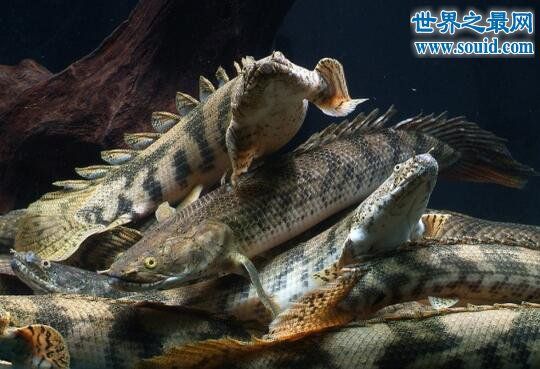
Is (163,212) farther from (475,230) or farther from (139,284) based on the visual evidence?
(475,230)

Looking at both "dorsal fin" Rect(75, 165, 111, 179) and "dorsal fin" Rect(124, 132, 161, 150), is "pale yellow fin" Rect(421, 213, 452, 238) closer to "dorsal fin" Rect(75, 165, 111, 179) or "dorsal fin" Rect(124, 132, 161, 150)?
"dorsal fin" Rect(124, 132, 161, 150)

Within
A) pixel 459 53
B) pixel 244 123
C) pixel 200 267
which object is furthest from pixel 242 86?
pixel 459 53

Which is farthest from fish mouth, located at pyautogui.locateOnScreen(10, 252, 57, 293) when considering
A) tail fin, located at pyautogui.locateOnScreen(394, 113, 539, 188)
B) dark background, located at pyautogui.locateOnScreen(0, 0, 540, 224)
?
dark background, located at pyautogui.locateOnScreen(0, 0, 540, 224)

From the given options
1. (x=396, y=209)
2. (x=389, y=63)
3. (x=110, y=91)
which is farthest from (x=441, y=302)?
(x=389, y=63)

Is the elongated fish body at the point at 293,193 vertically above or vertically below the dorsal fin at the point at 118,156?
below

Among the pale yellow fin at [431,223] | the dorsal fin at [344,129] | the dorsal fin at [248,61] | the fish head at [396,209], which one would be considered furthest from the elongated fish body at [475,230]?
the dorsal fin at [248,61]

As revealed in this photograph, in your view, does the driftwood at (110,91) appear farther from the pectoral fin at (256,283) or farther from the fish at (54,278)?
the pectoral fin at (256,283)

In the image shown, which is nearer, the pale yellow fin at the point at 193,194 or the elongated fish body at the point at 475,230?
the elongated fish body at the point at 475,230
